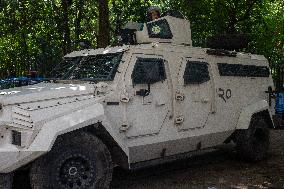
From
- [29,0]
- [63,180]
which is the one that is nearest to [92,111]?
[63,180]

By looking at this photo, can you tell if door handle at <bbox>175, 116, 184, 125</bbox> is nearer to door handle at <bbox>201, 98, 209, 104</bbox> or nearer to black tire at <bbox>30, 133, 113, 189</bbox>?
door handle at <bbox>201, 98, 209, 104</bbox>

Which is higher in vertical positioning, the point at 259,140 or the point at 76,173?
the point at 76,173

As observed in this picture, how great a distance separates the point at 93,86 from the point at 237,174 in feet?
11.0

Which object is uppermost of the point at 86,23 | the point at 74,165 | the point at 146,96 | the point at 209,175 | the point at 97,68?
the point at 86,23

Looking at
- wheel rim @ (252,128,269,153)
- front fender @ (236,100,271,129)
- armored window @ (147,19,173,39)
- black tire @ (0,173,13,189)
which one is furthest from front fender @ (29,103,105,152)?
wheel rim @ (252,128,269,153)

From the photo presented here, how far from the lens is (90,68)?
6172 mm

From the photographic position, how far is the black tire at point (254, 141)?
7.67 m

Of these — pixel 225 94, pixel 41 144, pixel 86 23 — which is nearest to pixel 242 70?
pixel 225 94

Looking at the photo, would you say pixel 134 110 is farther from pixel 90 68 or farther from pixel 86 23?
pixel 86 23

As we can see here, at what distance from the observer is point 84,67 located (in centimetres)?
629

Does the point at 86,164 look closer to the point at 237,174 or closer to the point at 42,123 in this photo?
the point at 42,123

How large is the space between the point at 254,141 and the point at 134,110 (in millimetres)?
3419

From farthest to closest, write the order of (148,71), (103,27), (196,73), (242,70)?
(103,27), (242,70), (196,73), (148,71)

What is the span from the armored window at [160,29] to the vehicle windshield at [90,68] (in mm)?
961
